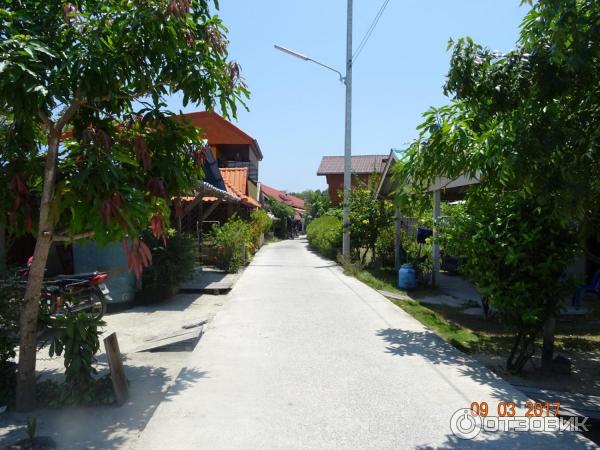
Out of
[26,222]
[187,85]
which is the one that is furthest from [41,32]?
[26,222]

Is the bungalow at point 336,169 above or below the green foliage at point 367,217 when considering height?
above

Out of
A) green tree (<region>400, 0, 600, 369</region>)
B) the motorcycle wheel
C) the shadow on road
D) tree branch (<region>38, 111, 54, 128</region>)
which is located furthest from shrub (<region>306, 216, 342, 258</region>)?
tree branch (<region>38, 111, 54, 128</region>)

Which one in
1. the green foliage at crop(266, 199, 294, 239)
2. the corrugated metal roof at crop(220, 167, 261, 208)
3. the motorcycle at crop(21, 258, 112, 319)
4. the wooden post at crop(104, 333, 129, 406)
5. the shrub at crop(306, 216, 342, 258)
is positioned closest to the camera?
the wooden post at crop(104, 333, 129, 406)

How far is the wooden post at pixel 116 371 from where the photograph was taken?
4.43 meters

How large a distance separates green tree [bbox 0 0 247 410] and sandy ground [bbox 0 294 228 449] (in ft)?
1.43

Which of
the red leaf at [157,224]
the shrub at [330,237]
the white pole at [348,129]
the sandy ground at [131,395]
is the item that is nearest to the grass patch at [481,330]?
the sandy ground at [131,395]

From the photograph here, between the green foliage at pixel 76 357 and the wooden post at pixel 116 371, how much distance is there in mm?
143

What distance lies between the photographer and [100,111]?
4.43 meters

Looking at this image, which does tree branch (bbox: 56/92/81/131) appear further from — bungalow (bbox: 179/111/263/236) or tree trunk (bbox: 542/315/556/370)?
bungalow (bbox: 179/111/263/236)

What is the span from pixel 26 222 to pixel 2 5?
1919mm

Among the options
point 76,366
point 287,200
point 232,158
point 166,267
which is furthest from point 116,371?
point 287,200

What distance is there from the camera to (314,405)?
4.23m

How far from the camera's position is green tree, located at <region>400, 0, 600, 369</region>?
3.72 metres

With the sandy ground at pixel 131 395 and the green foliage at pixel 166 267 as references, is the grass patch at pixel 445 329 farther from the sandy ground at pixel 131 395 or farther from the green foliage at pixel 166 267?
the green foliage at pixel 166 267
